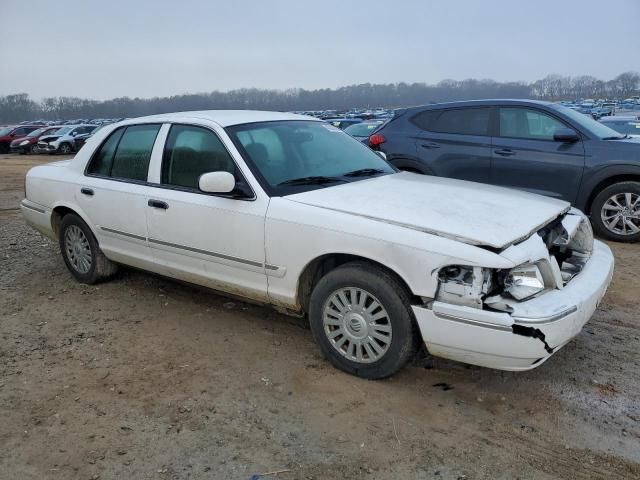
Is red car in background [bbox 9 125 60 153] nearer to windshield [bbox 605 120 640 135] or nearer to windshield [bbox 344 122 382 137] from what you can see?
windshield [bbox 344 122 382 137]

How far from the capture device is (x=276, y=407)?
3.17 m

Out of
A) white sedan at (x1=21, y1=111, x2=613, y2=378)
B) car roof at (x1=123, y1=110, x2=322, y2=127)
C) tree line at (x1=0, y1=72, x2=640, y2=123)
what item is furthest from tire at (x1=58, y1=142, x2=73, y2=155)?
tree line at (x1=0, y1=72, x2=640, y2=123)

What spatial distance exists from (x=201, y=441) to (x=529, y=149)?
18.2ft

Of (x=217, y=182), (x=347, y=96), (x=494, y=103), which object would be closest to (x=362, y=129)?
(x=494, y=103)

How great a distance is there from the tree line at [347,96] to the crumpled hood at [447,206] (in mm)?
73072

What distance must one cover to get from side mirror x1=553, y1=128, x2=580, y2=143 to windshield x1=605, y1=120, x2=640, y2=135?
15.4ft

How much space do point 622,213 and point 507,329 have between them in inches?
181

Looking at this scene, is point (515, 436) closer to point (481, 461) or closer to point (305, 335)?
point (481, 461)

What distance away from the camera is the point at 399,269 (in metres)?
3.07

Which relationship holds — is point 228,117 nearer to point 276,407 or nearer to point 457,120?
point 276,407

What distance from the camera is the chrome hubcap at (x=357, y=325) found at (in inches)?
128

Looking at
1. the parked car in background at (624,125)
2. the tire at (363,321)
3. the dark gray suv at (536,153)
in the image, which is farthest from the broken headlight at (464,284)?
the parked car in background at (624,125)

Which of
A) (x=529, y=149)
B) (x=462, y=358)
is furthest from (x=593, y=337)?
(x=529, y=149)

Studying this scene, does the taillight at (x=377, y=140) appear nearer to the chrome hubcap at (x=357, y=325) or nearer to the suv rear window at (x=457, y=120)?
the suv rear window at (x=457, y=120)
